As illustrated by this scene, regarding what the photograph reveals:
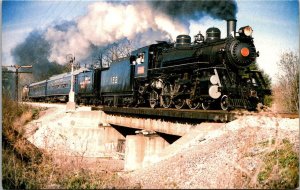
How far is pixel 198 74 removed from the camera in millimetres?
13422

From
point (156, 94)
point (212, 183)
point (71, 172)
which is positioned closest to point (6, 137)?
point (71, 172)

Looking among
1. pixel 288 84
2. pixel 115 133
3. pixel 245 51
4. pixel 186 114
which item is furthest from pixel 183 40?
pixel 115 133

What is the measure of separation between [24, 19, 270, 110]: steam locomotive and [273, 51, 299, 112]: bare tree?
707 mm

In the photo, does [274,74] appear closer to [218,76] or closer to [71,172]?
[218,76]

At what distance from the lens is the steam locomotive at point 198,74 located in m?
12.6

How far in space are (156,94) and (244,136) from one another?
7119mm

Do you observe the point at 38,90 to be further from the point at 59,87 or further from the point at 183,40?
the point at 183,40

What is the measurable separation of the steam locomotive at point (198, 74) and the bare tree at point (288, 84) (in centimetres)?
71

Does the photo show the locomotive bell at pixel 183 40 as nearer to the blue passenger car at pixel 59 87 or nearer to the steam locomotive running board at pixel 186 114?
the steam locomotive running board at pixel 186 114

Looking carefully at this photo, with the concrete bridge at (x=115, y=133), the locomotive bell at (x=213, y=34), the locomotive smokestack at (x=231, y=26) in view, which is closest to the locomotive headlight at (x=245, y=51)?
the locomotive smokestack at (x=231, y=26)

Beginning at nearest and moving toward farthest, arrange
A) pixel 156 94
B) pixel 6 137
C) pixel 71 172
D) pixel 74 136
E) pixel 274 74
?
pixel 6 137
pixel 71 172
pixel 274 74
pixel 156 94
pixel 74 136

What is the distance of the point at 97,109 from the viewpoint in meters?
21.7

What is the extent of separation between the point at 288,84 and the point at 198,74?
115 inches

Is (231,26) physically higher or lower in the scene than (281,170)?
higher
